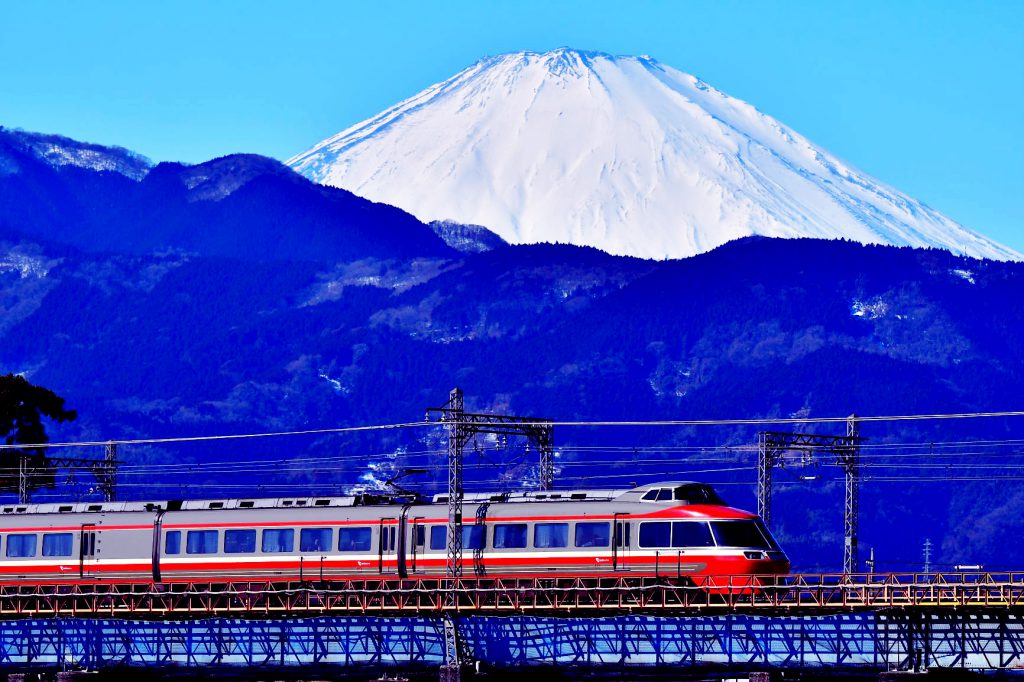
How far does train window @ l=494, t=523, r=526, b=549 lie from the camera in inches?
3036

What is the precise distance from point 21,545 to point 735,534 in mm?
33023

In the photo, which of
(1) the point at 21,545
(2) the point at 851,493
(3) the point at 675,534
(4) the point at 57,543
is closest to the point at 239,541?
(4) the point at 57,543

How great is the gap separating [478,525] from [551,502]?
3.35 metres

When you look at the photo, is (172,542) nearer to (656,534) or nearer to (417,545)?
(417,545)

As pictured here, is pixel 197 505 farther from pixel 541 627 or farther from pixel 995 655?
pixel 995 655

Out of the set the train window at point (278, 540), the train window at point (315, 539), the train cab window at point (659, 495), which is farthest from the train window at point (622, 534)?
the train window at point (278, 540)

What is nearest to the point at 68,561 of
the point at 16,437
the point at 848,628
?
the point at 848,628

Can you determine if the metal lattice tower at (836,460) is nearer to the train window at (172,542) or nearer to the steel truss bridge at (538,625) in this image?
the steel truss bridge at (538,625)

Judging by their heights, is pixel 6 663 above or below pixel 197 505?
below

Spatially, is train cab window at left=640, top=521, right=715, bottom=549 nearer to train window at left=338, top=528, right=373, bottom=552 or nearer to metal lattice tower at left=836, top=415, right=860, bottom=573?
train window at left=338, top=528, right=373, bottom=552

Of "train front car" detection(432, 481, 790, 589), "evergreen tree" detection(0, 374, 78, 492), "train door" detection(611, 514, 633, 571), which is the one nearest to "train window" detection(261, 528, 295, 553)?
"train front car" detection(432, 481, 790, 589)

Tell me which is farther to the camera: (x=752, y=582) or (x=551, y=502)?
(x=551, y=502)

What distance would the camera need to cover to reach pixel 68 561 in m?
85.2

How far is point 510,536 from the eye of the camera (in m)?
77.4
